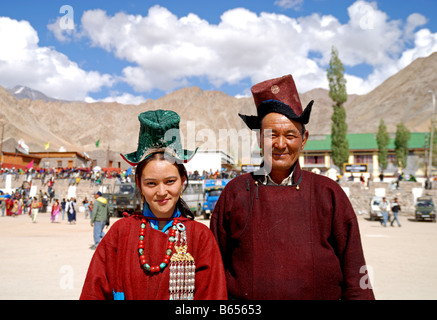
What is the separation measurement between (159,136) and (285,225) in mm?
998

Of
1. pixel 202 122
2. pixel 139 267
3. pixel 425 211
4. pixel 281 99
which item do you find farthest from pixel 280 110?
pixel 202 122

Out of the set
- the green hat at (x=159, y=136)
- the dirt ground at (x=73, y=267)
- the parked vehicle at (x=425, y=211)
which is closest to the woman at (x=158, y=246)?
the green hat at (x=159, y=136)

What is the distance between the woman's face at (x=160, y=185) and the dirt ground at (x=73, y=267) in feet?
16.1

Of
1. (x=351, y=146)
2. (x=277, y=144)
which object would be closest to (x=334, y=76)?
(x=351, y=146)

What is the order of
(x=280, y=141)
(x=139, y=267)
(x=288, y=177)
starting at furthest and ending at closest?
(x=288, y=177) < (x=280, y=141) < (x=139, y=267)

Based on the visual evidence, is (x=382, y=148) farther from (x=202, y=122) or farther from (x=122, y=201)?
(x=202, y=122)

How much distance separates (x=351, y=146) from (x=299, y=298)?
2244 inches

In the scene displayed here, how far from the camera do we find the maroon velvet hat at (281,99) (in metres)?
2.51

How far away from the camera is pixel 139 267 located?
2.24 metres

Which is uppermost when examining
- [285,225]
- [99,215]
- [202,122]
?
[202,122]

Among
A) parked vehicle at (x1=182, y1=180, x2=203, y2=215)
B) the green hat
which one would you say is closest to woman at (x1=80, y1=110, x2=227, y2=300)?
the green hat

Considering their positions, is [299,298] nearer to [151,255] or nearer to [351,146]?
[151,255]

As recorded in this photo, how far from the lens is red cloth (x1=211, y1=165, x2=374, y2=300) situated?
230 cm

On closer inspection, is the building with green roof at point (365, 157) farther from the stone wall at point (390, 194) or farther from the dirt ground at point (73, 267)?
the dirt ground at point (73, 267)
